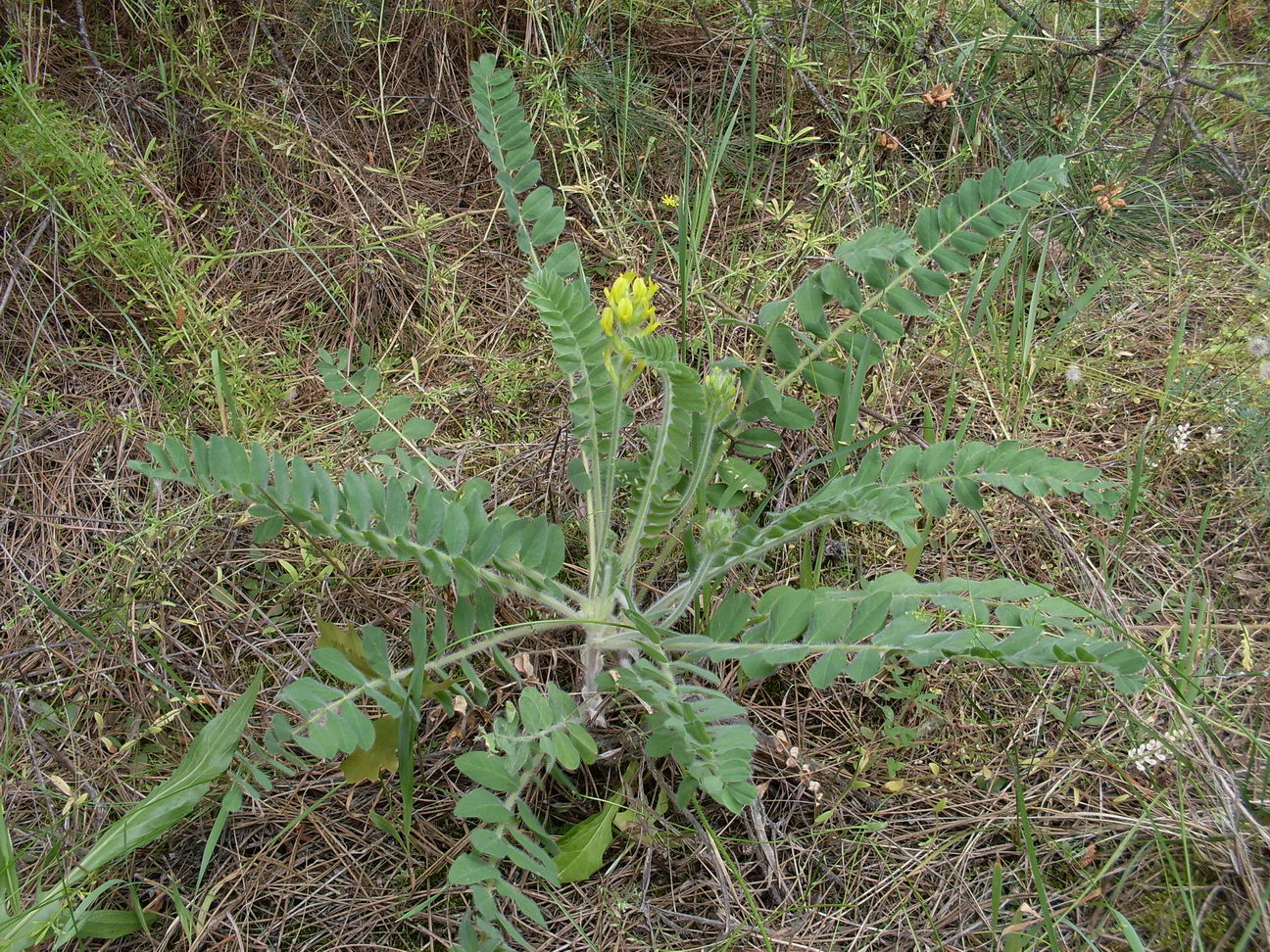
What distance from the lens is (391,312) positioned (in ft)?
8.70

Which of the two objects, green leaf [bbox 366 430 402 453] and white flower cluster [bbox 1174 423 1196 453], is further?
white flower cluster [bbox 1174 423 1196 453]

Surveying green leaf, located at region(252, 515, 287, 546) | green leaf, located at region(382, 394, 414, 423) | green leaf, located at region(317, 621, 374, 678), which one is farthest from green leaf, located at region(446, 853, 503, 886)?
green leaf, located at region(382, 394, 414, 423)

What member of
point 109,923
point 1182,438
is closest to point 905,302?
point 1182,438

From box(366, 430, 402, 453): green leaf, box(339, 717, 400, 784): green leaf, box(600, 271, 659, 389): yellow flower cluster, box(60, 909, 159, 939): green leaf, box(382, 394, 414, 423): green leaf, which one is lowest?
box(60, 909, 159, 939): green leaf

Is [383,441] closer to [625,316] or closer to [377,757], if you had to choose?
[377,757]

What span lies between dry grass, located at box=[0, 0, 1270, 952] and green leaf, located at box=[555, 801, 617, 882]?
0.06 metres

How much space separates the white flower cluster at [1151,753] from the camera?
1.77 metres

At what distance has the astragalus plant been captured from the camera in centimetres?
148

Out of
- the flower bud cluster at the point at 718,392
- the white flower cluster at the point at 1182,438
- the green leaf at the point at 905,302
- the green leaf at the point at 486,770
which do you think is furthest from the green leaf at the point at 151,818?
the white flower cluster at the point at 1182,438

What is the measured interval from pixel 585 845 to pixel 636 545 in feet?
1.91

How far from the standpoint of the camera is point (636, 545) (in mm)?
1767

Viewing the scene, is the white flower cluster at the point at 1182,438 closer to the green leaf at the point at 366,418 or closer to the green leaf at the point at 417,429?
the green leaf at the point at 417,429

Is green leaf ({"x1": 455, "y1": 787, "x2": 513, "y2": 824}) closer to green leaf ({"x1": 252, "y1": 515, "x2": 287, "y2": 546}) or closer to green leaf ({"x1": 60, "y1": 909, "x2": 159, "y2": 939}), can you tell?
green leaf ({"x1": 252, "y1": 515, "x2": 287, "y2": 546})

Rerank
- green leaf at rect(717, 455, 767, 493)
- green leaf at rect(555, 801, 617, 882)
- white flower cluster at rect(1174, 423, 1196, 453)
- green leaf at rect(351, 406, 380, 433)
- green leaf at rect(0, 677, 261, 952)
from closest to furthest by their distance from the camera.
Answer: green leaf at rect(0, 677, 261, 952) < green leaf at rect(555, 801, 617, 882) < green leaf at rect(717, 455, 767, 493) < green leaf at rect(351, 406, 380, 433) < white flower cluster at rect(1174, 423, 1196, 453)
